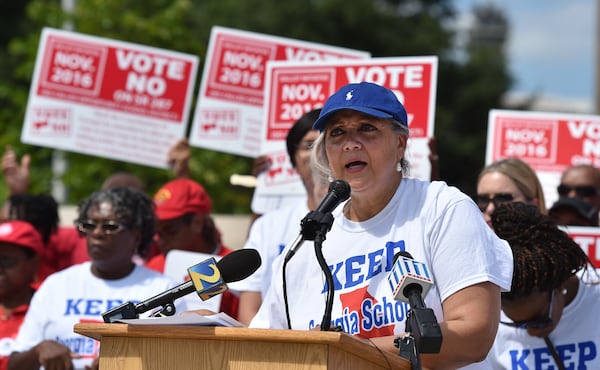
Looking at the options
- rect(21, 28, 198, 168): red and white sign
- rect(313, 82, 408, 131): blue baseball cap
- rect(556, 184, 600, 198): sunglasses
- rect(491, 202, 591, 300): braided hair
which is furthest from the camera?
rect(21, 28, 198, 168): red and white sign

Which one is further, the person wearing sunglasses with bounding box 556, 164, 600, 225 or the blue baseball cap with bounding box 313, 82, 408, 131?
the person wearing sunglasses with bounding box 556, 164, 600, 225

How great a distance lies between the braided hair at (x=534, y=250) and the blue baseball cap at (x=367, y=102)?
1141 mm

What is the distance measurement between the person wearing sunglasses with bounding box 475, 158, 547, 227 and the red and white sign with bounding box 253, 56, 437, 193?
67cm

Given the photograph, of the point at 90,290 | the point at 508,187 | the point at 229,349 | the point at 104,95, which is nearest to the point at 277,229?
the point at 90,290

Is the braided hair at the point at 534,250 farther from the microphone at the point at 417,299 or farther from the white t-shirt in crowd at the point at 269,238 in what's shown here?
the microphone at the point at 417,299

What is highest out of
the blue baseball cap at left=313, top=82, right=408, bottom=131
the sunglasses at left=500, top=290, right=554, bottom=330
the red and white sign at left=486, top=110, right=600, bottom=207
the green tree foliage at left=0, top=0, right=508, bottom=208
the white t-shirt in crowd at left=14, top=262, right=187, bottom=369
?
the green tree foliage at left=0, top=0, right=508, bottom=208

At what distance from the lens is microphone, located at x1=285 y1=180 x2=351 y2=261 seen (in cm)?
356

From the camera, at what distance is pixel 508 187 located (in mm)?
6277

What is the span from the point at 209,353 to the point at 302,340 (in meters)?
0.34

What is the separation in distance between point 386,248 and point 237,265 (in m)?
0.62

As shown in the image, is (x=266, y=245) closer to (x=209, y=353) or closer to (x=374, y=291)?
(x=374, y=291)

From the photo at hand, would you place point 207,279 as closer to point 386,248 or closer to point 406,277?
point 406,277

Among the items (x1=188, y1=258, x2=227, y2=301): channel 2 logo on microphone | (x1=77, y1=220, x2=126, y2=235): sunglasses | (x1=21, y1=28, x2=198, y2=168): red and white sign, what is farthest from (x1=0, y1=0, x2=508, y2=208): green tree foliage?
(x1=188, y1=258, x2=227, y2=301): channel 2 logo on microphone

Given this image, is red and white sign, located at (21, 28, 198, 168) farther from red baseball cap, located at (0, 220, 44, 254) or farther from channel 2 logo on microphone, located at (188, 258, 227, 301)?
channel 2 logo on microphone, located at (188, 258, 227, 301)
